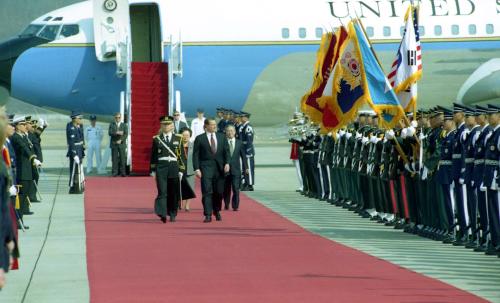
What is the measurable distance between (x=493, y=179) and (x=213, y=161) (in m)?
6.65

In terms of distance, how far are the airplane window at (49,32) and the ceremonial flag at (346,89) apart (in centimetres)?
1341

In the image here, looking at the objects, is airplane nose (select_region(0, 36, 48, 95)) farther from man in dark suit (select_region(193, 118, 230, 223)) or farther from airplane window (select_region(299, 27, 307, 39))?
man in dark suit (select_region(193, 118, 230, 223))

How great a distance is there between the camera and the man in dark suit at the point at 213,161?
22094mm

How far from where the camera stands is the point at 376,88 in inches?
833

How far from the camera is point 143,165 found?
34.1m

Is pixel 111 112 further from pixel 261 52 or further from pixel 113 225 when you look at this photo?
pixel 113 225

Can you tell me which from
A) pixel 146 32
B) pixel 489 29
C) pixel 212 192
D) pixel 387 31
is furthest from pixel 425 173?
pixel 146 32

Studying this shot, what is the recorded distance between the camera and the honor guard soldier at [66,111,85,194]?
93.1 feet

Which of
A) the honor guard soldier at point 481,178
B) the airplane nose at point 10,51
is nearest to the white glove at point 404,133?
the honor guard soldier at point 481,178

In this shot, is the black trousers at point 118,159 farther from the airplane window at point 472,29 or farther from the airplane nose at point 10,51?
the airplane window at point 472,29

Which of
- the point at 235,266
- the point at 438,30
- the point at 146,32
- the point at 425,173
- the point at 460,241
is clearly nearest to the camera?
the point at 235,266

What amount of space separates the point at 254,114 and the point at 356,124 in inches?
484

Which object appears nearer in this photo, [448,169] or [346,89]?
[448,169]

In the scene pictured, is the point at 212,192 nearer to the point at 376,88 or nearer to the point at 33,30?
the point at 376,88
